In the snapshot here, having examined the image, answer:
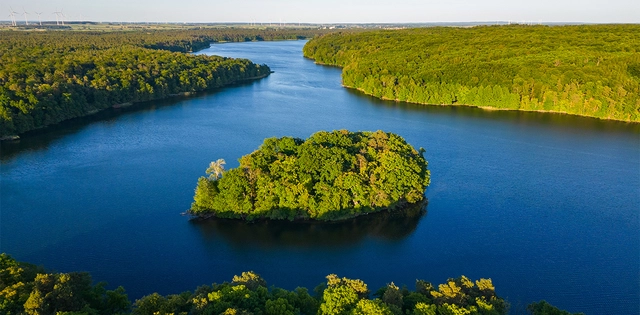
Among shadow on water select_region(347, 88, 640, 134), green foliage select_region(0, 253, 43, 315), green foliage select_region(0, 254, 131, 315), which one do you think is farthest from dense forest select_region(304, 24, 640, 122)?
green foliage select_region(0, 253, 43, 315)

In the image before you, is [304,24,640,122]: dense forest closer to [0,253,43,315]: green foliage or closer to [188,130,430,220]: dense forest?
[188,130,430,220]: dense forest

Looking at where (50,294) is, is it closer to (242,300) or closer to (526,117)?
(242,300)

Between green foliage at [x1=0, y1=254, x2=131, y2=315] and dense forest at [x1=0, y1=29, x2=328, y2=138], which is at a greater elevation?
dense forest at [x1=0, y1=29, x2=328, y2=138]

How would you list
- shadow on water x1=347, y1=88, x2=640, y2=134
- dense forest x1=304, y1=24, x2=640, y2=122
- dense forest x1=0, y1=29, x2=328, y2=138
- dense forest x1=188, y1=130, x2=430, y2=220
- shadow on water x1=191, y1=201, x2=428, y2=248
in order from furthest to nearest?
1. dense forest x1=304, y1=24, x2=640, y2=122
2. shadow on water x1=347, y1=88, x2=640, y2=134
3. dense forest x1=0, y1=29, x2=328, y2=138
4. dense forest x1=188, y1=130, x2=430, y2=220
5. shadow on water x1=191, y1=201, x2=428, y2=248

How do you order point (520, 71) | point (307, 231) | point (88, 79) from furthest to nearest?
1. point (520, 71)
2. point (88, 79)
3. point (307, 231)

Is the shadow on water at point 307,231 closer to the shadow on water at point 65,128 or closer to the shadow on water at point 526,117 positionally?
the shadow on water at point 65,128

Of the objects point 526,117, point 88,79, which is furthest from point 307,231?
point 88,79

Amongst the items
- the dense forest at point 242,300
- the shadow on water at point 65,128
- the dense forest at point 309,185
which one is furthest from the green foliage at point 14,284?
the shadow on water at point 65,128
